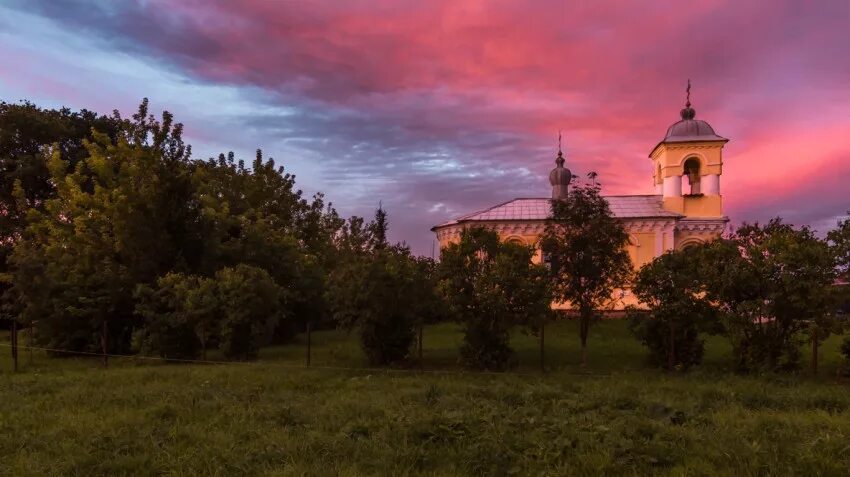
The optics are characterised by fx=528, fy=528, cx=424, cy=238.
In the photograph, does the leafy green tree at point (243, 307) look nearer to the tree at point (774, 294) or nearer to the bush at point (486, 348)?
the bush at point (486, 348)

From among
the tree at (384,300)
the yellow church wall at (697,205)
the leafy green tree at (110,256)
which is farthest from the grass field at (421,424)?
the yellow church wall at (697,205)

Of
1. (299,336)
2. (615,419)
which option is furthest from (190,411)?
(299,336)

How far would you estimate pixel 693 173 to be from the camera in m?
30.3

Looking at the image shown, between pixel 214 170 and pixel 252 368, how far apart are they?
15.8m

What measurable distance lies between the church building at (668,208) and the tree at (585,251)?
12.6 meters

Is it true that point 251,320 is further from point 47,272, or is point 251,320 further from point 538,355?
point 538,355

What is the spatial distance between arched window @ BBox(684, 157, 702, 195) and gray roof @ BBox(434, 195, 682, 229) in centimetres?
185

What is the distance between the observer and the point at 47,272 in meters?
16.7

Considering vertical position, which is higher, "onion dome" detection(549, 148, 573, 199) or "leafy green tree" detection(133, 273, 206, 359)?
"onion dome" detection(549, 148, 573, 199)

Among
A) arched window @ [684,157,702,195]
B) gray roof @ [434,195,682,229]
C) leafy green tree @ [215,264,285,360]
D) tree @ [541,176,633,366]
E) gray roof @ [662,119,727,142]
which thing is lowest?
leafy green tree @ [215,264,285,360]

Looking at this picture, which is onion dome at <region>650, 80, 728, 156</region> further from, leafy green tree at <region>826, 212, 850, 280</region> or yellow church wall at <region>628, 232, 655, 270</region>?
leafy green tree at <region>826, 212, 850, 280</region>

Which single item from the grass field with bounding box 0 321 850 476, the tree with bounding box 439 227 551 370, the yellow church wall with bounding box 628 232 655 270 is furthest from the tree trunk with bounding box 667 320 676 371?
the yellow church wall with bounding box 628 232 655 270

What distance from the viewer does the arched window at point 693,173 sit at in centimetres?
3000

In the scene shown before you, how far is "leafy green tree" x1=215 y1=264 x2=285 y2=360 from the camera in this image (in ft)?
50.8
